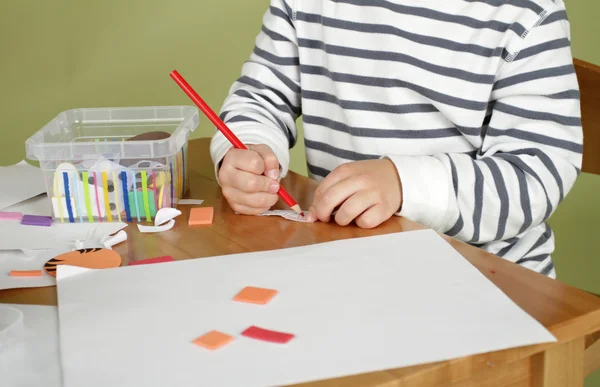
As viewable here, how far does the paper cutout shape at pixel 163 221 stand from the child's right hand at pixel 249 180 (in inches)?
2.2

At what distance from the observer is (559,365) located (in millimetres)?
452

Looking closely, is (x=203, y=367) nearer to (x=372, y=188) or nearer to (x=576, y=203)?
(x=372, y=188)

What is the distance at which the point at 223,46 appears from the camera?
1.78 meters

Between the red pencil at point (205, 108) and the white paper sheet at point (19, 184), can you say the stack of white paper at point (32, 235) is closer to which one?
the white paper sheet at point (19, 184)

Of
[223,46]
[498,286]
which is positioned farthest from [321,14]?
[223,46]

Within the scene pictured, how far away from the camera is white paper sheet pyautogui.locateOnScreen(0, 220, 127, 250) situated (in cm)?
63

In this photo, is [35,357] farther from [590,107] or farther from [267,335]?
[590,107]

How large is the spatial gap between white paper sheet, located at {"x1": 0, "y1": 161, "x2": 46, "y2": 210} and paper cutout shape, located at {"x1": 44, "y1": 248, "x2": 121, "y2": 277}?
7.3 inches

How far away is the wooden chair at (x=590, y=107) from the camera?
91 centimetres

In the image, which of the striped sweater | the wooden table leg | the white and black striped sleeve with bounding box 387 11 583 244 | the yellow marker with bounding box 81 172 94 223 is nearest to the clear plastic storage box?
the yellow marker with bounding box 81 172 94 223

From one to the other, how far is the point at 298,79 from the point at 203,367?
1.94 feet

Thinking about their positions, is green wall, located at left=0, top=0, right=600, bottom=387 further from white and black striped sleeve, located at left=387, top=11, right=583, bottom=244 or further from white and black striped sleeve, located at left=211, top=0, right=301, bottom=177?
white and black striped sleeve, located at left=387, top=11, right=583, bottom=244

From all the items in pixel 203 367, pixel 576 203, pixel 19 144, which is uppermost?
pixel 203 367

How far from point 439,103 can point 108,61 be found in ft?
3.52
